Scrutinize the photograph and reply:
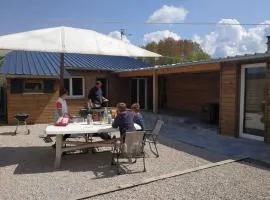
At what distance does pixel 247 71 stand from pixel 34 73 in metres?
8.51

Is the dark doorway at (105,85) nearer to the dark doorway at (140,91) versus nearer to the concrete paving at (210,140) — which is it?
the dark doorway at (140,91)

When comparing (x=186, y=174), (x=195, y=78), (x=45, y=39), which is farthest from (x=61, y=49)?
(x=195, y=78)

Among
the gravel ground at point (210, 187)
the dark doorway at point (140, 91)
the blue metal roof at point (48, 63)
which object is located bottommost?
the gravel ground at point (210, 187)

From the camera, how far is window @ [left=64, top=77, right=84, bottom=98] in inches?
650

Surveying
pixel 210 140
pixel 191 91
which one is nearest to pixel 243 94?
pixel 210 140

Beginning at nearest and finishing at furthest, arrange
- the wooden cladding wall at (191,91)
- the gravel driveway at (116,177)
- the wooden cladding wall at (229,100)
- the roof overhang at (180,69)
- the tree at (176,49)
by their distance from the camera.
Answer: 1. the gravel driveway at (116,177)
2. the wooden cladding wall at (229,100)
3. the roof overhang at (180,69)
4. the wooden cladding wall at (191,91)
5. the tree at (176,49)

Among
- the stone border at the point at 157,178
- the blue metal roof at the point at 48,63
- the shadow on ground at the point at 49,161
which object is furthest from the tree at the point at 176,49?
the stone border at the point at 157,178

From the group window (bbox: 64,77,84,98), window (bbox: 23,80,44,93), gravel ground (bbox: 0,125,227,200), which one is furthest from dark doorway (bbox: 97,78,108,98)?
gravel ground (bbox: 0,125,227,200)

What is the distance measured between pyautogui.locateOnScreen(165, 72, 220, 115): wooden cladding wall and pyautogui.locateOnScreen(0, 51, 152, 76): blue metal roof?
343 cm

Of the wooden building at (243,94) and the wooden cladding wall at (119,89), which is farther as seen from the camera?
the wooden cladding wall at (119,89)

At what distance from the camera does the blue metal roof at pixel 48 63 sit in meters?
12.9

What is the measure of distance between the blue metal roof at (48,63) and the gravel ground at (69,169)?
17.5ft

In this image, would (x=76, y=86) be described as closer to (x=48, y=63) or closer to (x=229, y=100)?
(x=48, y=63)

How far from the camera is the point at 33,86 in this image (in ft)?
42.9
